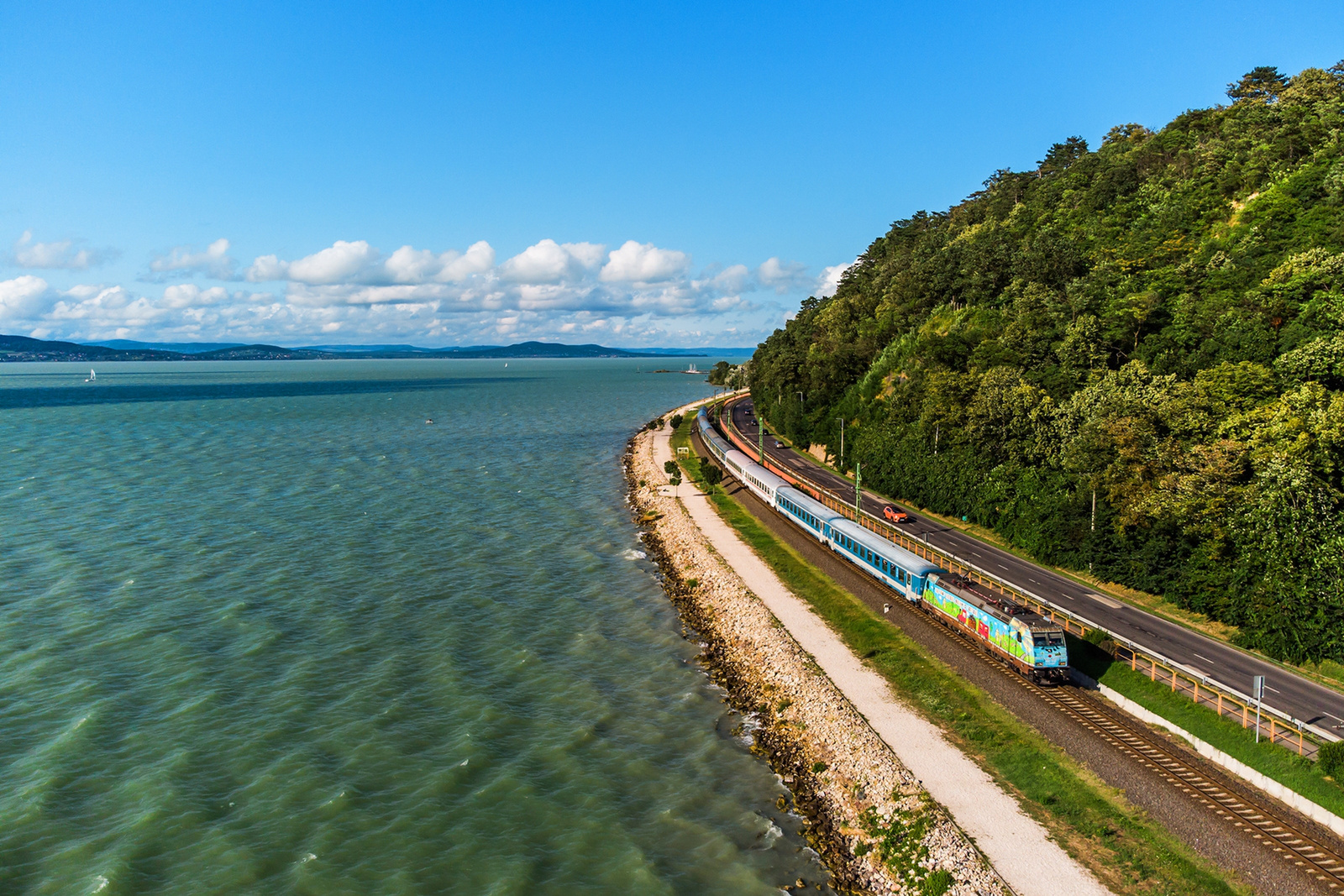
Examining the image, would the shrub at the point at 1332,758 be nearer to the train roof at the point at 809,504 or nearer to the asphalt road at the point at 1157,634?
the asphalt road at the point at 1157,634

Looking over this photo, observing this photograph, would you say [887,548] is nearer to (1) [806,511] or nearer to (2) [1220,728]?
(1) [806,511]

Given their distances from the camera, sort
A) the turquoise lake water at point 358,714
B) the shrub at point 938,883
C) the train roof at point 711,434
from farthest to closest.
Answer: the train roof at point 711,434, the turquoise lake water at point 358,714, the shrub at point 938,883

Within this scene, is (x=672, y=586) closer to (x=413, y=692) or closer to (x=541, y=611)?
(x=541, y=611)

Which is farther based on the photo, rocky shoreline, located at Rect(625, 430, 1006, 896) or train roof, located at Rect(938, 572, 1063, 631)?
train roof, located at Rect(938, 572, 1063, 631)

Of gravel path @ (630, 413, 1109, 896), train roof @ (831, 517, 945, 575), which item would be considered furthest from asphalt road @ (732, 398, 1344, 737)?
gravel path @ (630, 413, 1109, 896)

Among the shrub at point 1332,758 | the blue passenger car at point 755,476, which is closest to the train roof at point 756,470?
the blue passenger car at point 755,476

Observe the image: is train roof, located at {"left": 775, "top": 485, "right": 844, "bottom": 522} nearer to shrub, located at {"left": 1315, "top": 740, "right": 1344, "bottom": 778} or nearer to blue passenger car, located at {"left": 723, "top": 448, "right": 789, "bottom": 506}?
blue passenger car, located at {"left": 723, "top": 448, "right": 789, "bottom": 506}

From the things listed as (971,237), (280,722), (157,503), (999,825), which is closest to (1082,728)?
(999,825)
